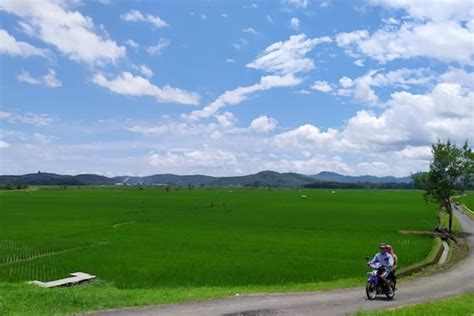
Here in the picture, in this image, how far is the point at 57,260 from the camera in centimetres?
2762

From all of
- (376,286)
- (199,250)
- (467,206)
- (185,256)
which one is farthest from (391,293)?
(467,206)

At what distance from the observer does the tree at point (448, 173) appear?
136ft

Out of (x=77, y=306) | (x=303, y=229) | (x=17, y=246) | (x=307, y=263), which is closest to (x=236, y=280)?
(x=307, y=263)

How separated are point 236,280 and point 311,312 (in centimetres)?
821

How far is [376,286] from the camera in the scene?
16.6 metres

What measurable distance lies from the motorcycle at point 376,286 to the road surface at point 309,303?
0.94 feet

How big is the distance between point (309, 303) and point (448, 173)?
3069cm

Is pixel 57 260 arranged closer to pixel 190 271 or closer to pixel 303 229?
pixel 190 271

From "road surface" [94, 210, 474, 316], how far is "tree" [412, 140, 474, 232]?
23.2 metres

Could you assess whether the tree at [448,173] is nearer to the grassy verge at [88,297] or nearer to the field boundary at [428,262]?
the field boundary at [428,262]

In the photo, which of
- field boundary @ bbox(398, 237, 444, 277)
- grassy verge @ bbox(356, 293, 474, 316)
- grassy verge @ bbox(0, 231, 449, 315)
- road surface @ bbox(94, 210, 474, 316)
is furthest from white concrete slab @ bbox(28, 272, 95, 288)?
field boundary @ bbox(398, 237, 444, 277)

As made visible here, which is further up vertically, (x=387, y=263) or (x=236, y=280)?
(x=387, y=263)

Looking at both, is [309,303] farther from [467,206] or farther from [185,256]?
[467,206]

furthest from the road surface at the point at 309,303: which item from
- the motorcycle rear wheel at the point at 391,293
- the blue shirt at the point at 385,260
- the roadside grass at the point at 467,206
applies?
the roadside grass at the point at 467,206
